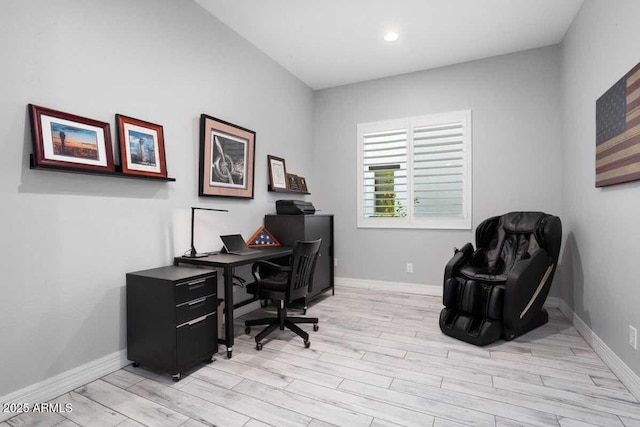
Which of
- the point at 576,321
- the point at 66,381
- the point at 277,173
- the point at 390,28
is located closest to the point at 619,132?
Result: the point at 576,321

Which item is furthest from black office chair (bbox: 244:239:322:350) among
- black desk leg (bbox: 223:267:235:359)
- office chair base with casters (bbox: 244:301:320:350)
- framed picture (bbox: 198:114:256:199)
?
framed picture (bbox: 198:114:256:199)

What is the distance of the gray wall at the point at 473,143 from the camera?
147 inches

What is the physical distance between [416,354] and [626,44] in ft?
8.44

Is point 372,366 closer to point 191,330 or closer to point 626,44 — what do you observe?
point 191,330

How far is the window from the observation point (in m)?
4.10

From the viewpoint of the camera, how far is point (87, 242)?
6.95 ft

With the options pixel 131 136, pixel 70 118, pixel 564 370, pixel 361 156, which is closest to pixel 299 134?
pixel 361 156

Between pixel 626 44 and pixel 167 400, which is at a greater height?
pixel 626 44

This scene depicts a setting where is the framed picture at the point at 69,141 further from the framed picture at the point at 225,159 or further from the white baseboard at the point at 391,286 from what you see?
the white baseboard at the point at 391,286

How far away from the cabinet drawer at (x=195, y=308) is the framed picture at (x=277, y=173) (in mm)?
1839

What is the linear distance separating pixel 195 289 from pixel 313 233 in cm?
182

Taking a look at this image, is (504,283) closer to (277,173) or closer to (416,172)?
(416,172)

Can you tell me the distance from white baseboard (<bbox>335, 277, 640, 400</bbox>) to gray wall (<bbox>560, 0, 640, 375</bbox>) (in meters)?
0.06

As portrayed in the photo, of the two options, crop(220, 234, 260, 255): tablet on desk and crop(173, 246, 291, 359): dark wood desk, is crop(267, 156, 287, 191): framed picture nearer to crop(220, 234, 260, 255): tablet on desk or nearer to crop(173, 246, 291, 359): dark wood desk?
crop(220, 234, 260, 255): tablet on desk
